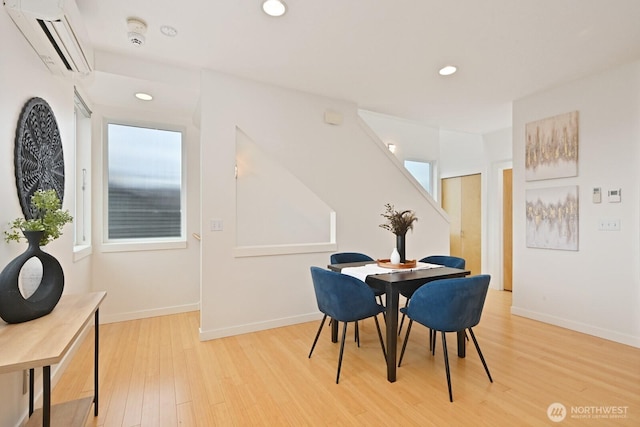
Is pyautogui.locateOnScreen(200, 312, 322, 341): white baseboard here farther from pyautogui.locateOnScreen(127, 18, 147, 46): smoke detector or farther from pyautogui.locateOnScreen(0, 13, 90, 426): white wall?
pyautogui.locateOnScreen(127, 18, 147, 46): smoke detector

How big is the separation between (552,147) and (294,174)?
114 inches

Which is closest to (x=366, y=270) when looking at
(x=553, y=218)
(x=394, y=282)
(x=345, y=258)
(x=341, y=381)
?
(x=394, y=282)

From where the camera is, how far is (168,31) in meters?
2.47

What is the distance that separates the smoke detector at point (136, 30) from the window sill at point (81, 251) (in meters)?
1.92

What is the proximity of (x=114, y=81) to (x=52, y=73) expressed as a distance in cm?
73

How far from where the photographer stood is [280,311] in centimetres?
347

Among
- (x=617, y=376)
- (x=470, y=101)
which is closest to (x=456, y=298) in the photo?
(x=617, y=376)

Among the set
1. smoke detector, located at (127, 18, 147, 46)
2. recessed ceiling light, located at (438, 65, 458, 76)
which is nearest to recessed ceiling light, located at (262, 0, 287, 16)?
smoke detector, located at (127, 18, 147, 46)

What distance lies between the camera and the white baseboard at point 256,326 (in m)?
3.09

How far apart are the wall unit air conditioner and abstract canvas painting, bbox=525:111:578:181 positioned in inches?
172

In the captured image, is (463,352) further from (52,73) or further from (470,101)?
(52,73)

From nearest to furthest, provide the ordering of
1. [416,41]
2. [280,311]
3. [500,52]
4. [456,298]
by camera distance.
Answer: [456,298]
[416,41]
[500,52]
[280,311]

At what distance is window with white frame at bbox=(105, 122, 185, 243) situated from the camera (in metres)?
3.69

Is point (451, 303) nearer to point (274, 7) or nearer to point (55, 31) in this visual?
point (274, 7)
